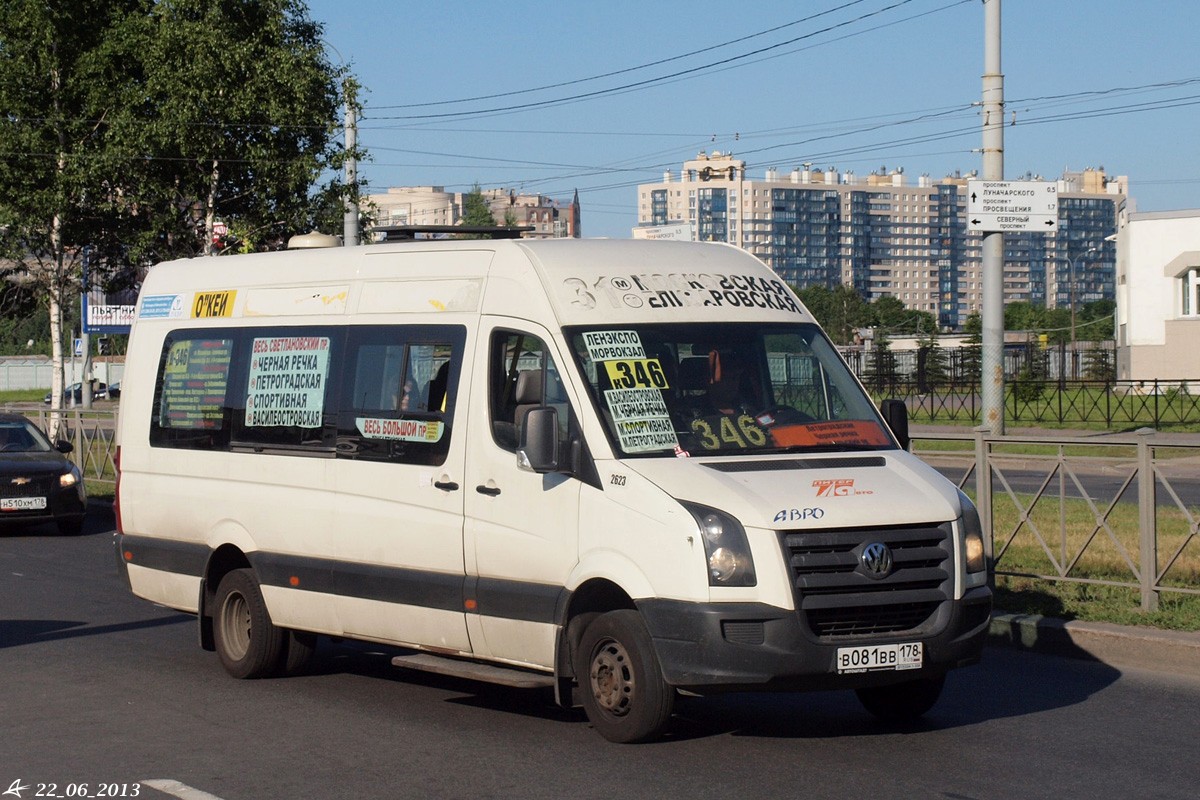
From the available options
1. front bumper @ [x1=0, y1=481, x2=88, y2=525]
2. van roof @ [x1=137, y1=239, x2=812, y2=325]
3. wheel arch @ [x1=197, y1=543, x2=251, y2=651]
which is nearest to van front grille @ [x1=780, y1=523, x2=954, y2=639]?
van roof @ [x1=137, y1=239, x2=812, y2=325]

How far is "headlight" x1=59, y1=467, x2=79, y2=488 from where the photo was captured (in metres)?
17.9

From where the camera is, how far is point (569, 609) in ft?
23.4

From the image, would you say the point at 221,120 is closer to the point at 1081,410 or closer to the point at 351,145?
the point at 351,145

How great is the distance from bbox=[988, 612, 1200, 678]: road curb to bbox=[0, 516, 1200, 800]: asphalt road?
13cm

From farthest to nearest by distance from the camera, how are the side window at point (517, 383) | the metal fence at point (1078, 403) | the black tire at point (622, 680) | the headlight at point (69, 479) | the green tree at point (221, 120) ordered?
1. the metal fence at point (1078, 403)
2. the green tree at point (221, 120)
3. the headlight at point (69, 479)
4. the side window at point (517, 383)
5. the black tire at point (622, 680)

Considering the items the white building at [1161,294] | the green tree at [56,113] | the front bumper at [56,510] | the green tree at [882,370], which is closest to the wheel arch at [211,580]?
the front bumper at [56,510]

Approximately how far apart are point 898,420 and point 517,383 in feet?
6.69

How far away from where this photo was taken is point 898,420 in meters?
7.99

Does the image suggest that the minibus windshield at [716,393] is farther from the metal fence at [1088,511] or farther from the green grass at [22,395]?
the green grass at [22,395]

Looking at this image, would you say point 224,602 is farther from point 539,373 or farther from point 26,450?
point 26,450

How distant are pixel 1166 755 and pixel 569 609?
2.78 metres

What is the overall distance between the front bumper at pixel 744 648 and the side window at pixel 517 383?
4.08 feet

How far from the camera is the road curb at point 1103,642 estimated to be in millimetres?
8836

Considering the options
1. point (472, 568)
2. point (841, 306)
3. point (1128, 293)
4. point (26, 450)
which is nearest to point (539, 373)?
point (472, 568)
